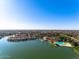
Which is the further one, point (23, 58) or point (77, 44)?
point (77, 44)

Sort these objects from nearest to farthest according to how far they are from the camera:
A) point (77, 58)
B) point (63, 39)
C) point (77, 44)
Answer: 1. point (77, 58)
2. point (77, 44)
3. point (63, 39)

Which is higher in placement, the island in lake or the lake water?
the island in lake

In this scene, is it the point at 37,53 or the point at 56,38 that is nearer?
the point at 37,53

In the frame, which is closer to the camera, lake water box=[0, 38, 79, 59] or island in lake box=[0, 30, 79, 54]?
lake water box=[0, 38, 79, 59]

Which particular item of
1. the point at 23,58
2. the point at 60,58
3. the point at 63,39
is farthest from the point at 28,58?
the point at 63,39

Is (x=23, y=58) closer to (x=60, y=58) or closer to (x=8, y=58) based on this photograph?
(x=8, y=58)

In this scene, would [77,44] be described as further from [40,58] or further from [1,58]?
[1,58]

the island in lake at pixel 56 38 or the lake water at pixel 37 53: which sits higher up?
the island in lake at pixel 56 38

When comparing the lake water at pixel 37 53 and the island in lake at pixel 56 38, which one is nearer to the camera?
the lake water at pixel 37 53

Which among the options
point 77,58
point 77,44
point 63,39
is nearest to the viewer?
point 77,58

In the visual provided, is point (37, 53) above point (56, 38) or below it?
below
